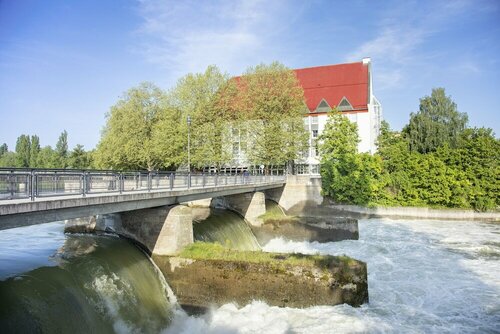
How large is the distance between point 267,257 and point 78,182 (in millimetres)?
8056

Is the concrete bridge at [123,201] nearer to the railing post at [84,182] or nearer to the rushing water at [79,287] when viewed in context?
the railing post at [84,182]

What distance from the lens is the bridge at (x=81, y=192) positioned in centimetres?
970

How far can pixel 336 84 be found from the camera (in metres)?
64.2

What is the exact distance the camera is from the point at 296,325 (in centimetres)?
1302

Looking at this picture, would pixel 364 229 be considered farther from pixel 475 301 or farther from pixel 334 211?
pixel 475 301

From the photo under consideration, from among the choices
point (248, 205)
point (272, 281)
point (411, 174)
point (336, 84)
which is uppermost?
point (336, 84)

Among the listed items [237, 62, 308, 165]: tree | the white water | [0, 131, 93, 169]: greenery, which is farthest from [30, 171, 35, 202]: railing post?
[0, 131, 93, 169]: greenery

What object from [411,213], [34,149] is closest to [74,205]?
[411,213]

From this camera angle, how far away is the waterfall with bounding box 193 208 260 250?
22.2 metres

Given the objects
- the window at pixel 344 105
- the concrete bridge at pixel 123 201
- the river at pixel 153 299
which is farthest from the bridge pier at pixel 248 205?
the window at pixel 344 105

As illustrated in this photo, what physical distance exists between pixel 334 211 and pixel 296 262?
2703cm

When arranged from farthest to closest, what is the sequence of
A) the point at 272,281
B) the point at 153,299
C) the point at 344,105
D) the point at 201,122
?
the point at 344,105 → the point at 201,122 → the point at 272,281 → the point at 153,299

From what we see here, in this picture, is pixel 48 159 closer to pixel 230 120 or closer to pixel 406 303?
pixel 230 120

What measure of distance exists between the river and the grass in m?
1.63
